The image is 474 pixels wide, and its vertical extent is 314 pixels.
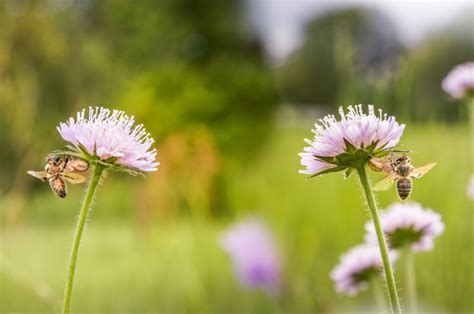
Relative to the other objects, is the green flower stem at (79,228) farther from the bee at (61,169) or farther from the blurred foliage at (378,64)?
the blurred foliage at (378,64)

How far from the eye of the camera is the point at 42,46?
3.64 m

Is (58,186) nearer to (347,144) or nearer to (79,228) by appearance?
(79,228)

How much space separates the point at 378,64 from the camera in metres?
1.38

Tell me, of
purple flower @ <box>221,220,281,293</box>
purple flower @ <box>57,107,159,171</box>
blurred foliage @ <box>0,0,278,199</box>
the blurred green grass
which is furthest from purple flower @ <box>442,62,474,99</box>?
blurred foliage @ <box>0,0,278,199</box>

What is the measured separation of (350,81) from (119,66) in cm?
284

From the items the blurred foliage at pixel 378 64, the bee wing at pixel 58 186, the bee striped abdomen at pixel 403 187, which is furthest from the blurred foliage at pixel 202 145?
the bee striped abdomen at pixel 403 187

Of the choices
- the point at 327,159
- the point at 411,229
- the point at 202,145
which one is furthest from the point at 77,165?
the point at 202,145

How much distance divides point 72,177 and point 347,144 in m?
0.14

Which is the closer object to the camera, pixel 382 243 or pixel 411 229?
pixel 382 243

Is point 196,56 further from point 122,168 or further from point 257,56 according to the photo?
point 122,168

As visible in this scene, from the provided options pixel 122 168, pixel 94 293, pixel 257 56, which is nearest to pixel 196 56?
pixel 257 56

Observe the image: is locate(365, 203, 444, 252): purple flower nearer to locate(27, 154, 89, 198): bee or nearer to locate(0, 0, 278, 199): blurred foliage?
locate(27, 154, 89, 198): bee

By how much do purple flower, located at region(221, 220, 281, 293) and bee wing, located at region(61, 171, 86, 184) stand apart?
94cm

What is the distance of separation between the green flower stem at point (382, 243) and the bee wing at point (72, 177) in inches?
5.6
